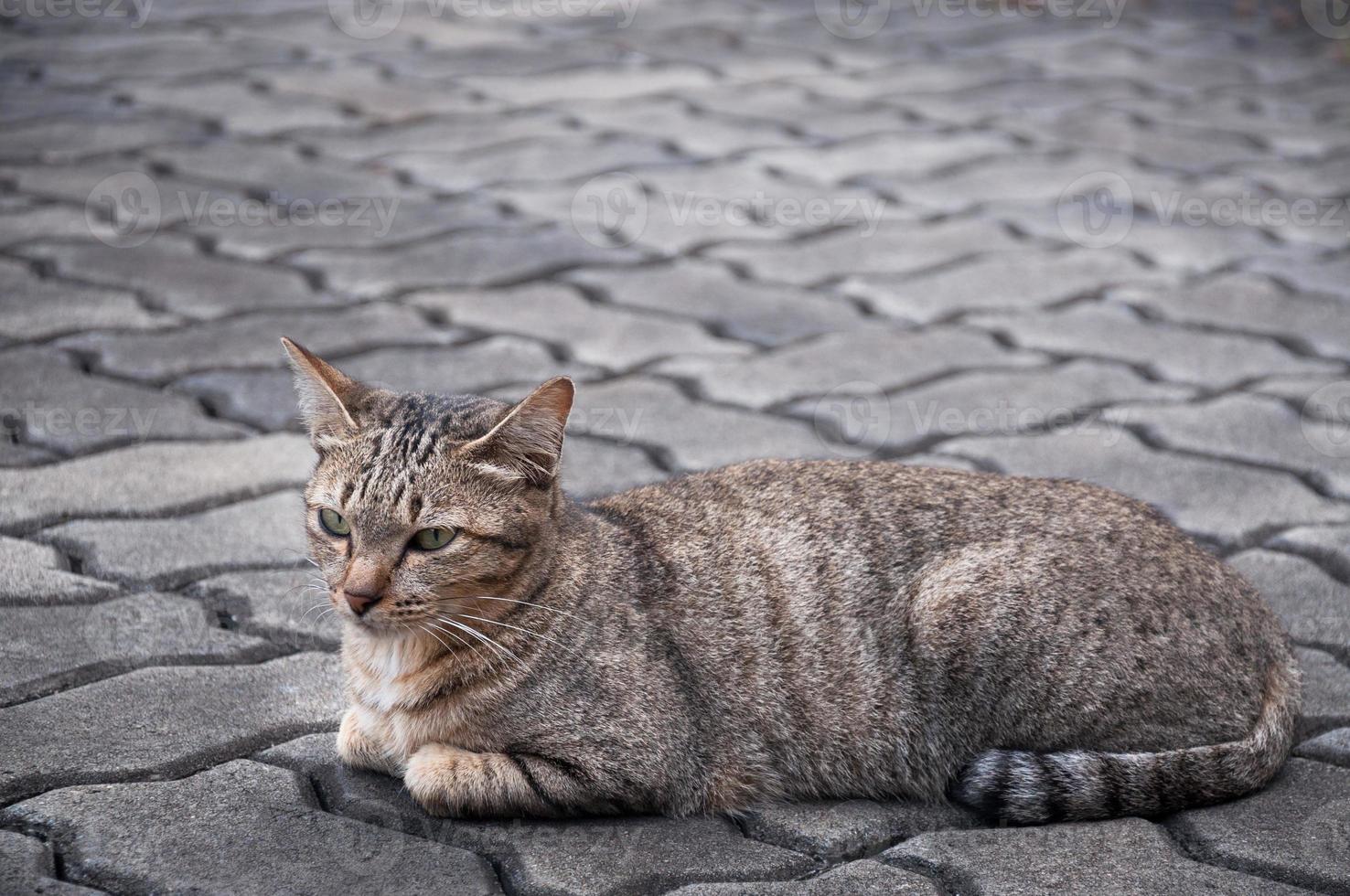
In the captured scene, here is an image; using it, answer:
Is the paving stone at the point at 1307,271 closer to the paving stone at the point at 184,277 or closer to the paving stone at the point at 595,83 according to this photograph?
the paving stone at the point at 595,83

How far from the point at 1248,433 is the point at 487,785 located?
323 cm

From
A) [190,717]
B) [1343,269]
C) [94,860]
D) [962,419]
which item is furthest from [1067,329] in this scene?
[94,860]

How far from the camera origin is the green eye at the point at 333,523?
3040 millimetres

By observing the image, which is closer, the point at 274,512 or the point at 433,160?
the point at 274,512

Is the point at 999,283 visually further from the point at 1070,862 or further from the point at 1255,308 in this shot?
the point at 1070,862

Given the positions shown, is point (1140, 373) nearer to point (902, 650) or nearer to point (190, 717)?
point (902, 650)

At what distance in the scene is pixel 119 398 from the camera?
15.9 ft

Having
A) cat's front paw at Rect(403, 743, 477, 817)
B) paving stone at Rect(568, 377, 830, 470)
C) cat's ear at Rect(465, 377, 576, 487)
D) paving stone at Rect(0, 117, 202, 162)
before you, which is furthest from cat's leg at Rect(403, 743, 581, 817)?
paving stone at Rect(0, 117, 202, 162)

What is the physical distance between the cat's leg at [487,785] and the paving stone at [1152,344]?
11.3 ft

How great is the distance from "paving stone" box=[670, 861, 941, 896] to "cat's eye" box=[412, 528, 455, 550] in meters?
0.83

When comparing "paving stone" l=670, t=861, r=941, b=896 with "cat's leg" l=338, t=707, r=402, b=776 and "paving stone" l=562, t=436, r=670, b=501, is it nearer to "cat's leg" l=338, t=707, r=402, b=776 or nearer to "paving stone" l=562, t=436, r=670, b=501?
"cat's leg" l=338, t=707, r=402, b=776

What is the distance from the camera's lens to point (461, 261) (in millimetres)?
6371

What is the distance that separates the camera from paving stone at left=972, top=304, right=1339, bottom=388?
18.3ft

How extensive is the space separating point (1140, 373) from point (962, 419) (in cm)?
90
